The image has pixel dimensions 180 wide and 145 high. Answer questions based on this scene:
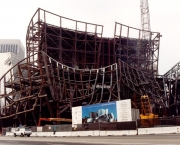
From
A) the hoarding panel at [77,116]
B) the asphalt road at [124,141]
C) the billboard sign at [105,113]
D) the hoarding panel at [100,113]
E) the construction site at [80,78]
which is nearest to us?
the asphalt road at [124,141]

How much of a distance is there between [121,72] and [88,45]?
2114 centimetres

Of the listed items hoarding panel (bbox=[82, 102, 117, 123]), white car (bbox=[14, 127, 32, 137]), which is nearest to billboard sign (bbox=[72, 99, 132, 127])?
hoarding panel (bbox=[82, 102, 117, 123])

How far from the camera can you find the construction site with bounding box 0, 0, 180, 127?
57.1 m

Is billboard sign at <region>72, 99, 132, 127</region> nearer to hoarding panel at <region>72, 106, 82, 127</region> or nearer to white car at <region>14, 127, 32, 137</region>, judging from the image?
hoarding panel at <region>72, 106, 82, 127</region>

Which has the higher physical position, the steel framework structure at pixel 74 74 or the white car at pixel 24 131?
the steel framework structure at pixel 74 74

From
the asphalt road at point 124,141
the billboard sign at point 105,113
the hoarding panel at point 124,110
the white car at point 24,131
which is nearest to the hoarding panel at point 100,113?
the billboard sign at point 105,113

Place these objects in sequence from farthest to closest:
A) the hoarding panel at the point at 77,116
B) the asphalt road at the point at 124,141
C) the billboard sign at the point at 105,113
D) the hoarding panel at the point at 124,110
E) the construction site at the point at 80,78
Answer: the construction site at the point at 80,78 < the hoarding panel at the point at 77,116 < the billboard sign at the point at 105,113 < the hoarding panel at the point at 124,110 < the asphalt road at the point at 124,141

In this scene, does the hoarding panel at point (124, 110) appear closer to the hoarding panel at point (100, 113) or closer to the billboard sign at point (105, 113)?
the billboard sign at point (105, 113)

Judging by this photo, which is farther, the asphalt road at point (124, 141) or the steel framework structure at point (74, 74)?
the steel framework structure at point (74, 74)

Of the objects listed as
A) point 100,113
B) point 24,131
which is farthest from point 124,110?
point 24,131

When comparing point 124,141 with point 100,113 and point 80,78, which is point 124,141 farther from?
point 80,78

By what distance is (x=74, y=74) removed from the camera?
6188 cm

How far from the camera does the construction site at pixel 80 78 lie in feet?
187

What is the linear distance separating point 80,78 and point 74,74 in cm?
193
